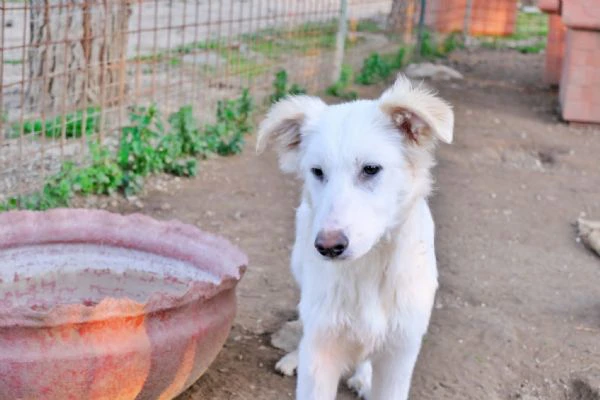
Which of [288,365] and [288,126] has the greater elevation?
[288,126]

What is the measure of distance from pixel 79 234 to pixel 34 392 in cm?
101

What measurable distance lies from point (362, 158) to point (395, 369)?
849 mm


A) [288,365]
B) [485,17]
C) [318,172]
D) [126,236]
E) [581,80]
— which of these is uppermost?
[318,172]

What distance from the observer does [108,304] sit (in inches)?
123

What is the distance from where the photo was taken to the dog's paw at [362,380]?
3926 mm

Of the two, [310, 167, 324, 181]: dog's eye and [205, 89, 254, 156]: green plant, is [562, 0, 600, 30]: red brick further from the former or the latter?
[310, 167, 324, 181]: dog's eye

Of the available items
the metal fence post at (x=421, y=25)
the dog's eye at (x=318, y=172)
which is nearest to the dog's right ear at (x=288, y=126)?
the dog's eye at (x=318, y=172)

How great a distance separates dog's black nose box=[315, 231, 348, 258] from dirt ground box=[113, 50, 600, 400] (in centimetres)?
125

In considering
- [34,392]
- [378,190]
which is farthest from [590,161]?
[34,392]

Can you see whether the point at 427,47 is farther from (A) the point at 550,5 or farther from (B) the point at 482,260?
(B) the point at 482,260

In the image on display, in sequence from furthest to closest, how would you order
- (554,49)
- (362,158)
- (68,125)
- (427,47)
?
1. (427,47)
2. (554,49)
3. (68,125)
4. (362,158)

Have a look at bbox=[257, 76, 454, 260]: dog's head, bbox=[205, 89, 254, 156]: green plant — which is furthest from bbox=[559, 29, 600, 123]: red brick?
bbox=[257, 76, 454, 260]: dog's head

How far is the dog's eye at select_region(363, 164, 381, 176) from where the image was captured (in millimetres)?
2951

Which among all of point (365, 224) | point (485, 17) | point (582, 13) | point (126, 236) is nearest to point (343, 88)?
point (582, 13)
